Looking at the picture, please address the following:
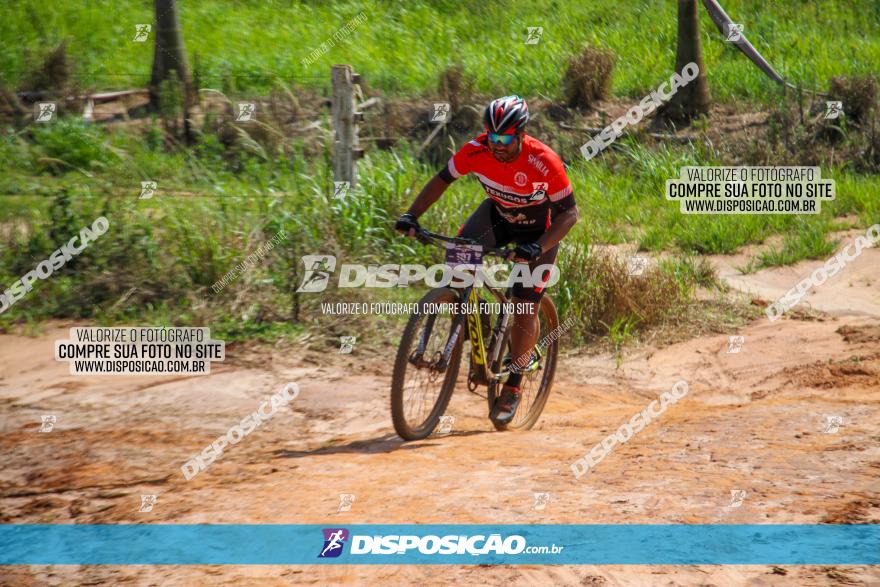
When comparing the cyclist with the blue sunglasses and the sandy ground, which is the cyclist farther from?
the sandy ground

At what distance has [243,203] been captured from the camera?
342 inches

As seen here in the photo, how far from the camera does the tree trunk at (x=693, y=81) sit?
1316 centimetres

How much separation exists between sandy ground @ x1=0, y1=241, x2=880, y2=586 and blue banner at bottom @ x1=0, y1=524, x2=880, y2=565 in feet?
0.24

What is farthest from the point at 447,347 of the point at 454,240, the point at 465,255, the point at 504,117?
the point at 504,117

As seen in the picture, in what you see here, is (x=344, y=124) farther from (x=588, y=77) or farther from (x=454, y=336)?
(x=588, y=77)

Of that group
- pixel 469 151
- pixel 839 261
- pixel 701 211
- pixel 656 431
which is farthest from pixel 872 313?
pixel 469 151

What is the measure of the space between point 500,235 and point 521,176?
526 millimetres

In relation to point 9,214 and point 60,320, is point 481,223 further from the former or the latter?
point 9,214

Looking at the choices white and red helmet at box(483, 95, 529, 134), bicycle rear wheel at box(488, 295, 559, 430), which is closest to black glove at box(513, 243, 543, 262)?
white and red helmet at box(483, 95, 529, 134)

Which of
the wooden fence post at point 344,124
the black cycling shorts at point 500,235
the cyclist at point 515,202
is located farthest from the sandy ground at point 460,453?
the wooden fence post at point 344,124

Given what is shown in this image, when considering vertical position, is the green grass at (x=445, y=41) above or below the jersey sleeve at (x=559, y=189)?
above

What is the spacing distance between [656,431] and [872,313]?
160 inches

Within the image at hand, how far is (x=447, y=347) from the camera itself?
18.0 ft

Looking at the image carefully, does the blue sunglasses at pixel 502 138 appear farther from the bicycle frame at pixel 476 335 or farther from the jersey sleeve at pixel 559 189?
the bicycle frame at pixel 476 335
